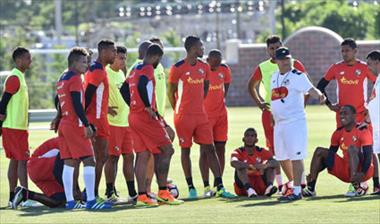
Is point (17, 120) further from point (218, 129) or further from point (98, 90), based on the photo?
point (218, 129)

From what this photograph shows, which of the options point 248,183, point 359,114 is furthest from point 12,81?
point 359,114

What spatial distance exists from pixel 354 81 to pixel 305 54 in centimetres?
3008

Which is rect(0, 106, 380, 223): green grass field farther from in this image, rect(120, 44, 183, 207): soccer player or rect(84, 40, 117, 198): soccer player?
rect(84, 40, 117, 198): soccer player

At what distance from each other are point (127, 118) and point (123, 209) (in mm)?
Answer: 1788

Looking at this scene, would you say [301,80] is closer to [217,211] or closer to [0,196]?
[217,211]

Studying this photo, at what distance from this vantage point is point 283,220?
566 inches

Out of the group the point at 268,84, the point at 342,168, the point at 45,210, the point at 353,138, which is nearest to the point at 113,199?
the point at 45,210

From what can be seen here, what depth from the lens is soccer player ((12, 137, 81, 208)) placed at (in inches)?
665

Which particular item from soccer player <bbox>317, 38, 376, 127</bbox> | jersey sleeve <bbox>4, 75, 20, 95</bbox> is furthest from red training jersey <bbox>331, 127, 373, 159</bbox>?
jersey sleeve <bbox>4, 75, 20, 95</bbox>

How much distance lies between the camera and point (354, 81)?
18344 millimetres

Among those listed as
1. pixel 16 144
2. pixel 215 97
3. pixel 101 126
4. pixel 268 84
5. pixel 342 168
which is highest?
pixel 268 84

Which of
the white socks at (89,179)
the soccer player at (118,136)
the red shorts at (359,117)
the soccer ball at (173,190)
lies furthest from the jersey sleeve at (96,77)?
the red shorts at (359,117)

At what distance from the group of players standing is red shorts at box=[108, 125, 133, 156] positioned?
0.01 metres

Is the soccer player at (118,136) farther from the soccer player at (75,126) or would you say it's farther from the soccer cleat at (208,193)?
the soccer player at (75,126)
